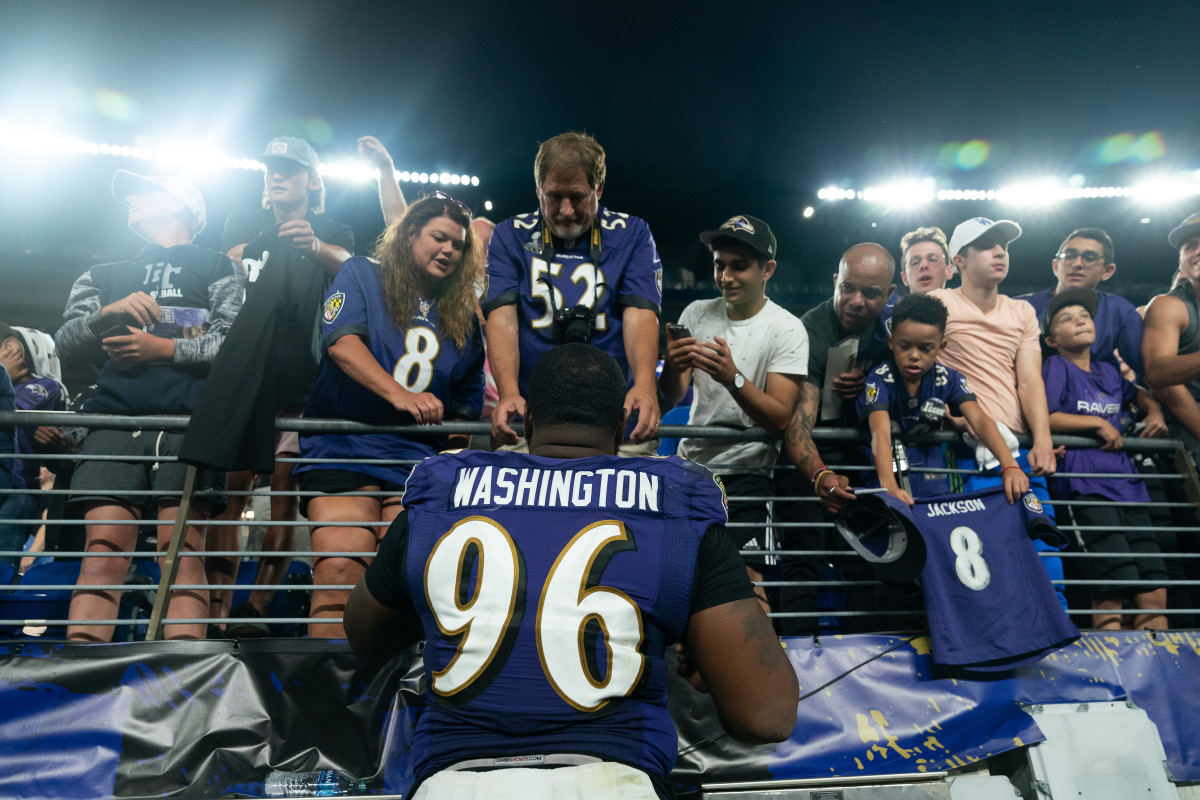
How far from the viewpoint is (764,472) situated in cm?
345

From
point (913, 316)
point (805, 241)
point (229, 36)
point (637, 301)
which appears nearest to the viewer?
point (637, 301)

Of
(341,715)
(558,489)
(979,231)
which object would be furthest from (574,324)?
(979,231)

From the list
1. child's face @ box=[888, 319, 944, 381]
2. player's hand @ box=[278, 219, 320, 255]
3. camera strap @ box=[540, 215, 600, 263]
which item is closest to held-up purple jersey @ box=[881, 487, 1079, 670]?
child's face @ box=[888, 319, 944, 381]

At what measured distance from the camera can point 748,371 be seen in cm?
357

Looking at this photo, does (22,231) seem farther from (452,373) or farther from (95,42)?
(452,373)

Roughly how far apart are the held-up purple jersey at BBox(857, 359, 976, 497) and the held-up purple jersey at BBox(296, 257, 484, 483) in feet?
6.57

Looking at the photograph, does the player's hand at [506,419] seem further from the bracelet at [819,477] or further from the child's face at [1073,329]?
the child's face at [1073,329]

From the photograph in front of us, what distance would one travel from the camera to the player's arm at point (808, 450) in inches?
119

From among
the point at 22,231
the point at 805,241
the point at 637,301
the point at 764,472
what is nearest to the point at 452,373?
the point at 637,301

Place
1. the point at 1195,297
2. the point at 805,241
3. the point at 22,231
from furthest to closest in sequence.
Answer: the point at 805,241
the point at 22,231
the point at 1195,297

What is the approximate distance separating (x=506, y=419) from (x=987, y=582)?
7.06 ft

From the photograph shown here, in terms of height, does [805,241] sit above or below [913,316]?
above

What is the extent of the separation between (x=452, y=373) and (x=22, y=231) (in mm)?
16124

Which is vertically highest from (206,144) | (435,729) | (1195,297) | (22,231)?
(206,144)
